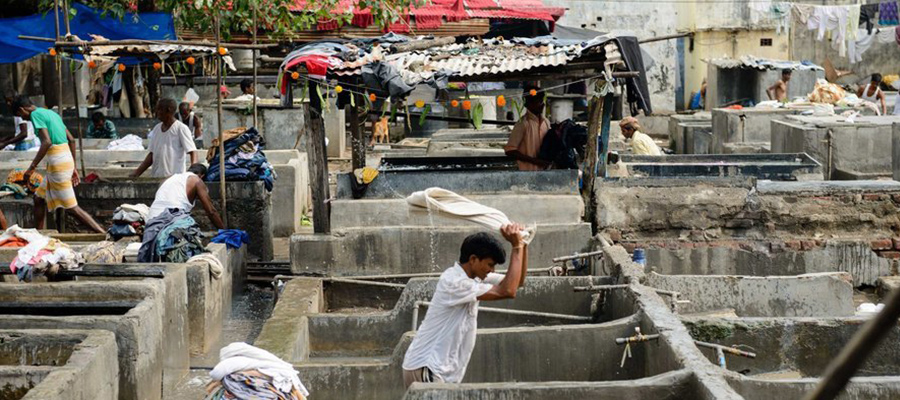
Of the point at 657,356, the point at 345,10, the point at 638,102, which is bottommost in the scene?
the point at 657,356

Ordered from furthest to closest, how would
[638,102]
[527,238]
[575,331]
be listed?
1. [638,102]
2. [575,331]
3. [527,238]

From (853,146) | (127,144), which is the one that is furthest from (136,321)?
(853,146)

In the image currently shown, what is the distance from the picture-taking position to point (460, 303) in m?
5.88

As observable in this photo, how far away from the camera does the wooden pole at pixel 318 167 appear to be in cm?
1079

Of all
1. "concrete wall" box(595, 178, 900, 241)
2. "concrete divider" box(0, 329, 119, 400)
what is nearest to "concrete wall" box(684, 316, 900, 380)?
"concrete wall" box(595, 178, 900, 241)

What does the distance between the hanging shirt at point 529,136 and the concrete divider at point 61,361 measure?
562 cm

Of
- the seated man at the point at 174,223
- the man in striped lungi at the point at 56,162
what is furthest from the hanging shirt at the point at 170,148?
the seated man at the point at 174,223

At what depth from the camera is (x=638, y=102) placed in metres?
11.3

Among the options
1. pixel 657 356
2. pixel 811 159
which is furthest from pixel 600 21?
pixel 657 356

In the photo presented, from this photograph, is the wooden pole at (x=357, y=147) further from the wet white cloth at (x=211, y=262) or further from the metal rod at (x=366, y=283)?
the wet white cloth at (x=211, y=262)

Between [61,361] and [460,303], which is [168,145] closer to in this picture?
[61,361]

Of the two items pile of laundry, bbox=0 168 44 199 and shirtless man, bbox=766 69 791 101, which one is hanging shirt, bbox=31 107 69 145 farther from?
shirtless man, bbox=766 69 791 101

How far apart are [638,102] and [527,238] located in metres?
5.42

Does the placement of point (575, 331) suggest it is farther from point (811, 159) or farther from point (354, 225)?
point (811, 159)
